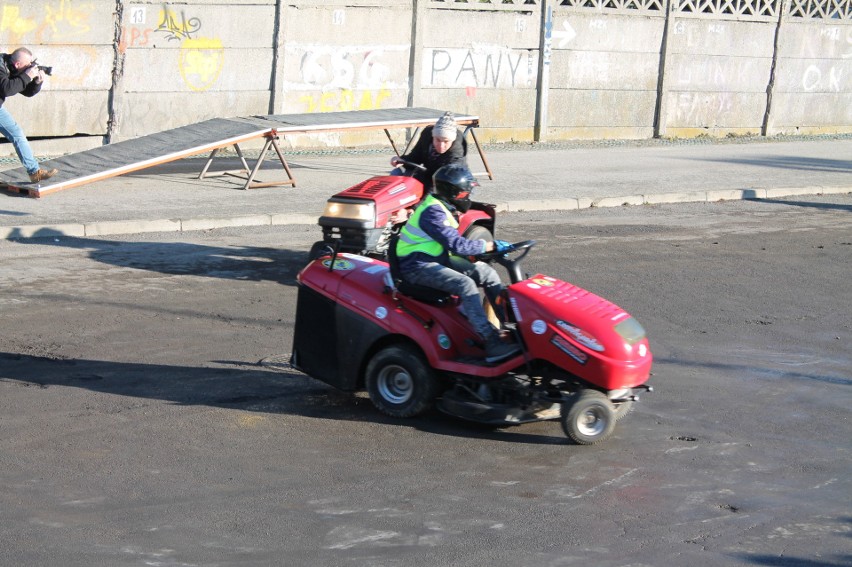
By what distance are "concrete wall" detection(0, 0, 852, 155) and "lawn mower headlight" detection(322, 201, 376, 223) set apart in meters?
8.05

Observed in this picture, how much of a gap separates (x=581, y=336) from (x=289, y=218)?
7.34 m

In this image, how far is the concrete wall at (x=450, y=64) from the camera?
55.6ft

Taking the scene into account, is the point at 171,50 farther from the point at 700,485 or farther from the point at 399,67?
the point at 700,485

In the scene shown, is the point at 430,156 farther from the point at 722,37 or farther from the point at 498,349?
the point at 722,37

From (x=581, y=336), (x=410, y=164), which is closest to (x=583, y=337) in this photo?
(x=581, y=336)

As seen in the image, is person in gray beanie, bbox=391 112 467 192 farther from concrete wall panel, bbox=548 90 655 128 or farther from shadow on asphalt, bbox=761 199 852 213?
concrete wall panel, bbox=548 90 655 128

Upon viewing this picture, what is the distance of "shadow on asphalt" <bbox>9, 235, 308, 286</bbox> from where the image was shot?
35.6 ft

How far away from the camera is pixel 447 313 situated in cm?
710

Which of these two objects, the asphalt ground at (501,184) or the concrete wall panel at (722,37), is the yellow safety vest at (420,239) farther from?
the concrete wall panel at (722,37)

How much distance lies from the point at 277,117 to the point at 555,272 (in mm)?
5528

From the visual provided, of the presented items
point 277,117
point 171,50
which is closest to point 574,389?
point 277,117

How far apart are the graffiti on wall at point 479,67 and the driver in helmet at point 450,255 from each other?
1320 cm

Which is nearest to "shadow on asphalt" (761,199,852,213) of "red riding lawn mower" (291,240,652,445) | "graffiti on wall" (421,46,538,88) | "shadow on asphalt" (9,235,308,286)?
"graffiti on wall" (421,46,538,88)

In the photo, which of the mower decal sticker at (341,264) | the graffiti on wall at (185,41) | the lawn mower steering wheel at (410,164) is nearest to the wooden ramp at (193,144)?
the lawn mower steering wheel at (410,164)
